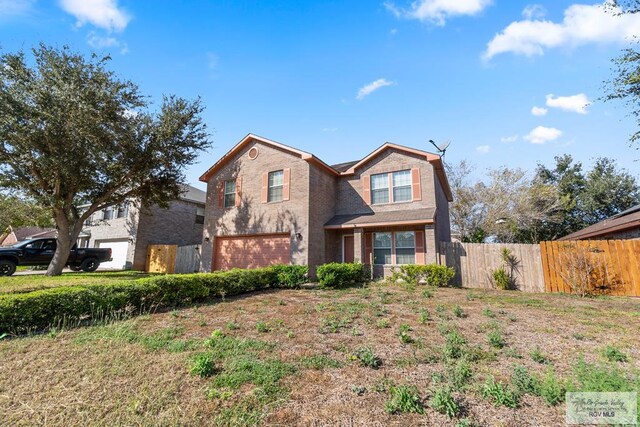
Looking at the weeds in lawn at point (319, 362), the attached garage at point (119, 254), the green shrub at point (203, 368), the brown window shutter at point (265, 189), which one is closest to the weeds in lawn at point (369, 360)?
the weeds in lawn at point (319, 362)

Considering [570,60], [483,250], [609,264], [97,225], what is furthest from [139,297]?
[97,225]

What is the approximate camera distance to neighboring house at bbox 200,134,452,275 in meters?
14.4

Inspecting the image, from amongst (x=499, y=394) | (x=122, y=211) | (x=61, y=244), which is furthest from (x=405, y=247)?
→ (x=122, y=211)

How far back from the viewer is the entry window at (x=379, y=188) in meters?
15.6

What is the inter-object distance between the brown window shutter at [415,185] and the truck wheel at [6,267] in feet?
72.4

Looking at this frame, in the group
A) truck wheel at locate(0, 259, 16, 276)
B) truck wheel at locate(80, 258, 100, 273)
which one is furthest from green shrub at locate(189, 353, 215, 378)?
truck wheel at locate(80, 258, 100, 273)

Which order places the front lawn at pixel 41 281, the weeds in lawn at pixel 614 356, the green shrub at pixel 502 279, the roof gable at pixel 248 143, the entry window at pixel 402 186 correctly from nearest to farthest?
the weeds in lawn at pixel 614 356 → the front lawn at pixel 41 281 → the green shrub at pixel 502 279 → the entry window at pixel 402 186 → the roof gable at pixel 248 143

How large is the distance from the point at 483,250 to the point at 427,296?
5234mm

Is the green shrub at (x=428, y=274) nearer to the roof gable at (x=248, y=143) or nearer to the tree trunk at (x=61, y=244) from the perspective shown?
the roof gable at (x=248, y=143)

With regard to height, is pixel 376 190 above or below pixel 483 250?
above

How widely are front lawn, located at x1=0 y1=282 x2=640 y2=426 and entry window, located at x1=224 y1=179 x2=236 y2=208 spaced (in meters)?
11.1

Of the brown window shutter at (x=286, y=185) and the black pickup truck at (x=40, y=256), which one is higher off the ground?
the brown window shutter at (x=286, y=185)

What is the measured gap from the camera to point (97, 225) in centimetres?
2486

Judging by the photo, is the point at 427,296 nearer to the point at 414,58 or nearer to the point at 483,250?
the point at 483,250
